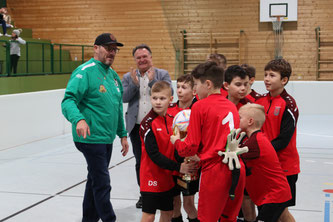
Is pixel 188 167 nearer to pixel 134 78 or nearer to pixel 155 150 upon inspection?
pixel 155 150

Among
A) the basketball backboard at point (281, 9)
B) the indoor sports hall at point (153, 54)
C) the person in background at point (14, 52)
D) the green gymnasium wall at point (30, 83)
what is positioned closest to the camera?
the indoor sports hall at point (153, 54)

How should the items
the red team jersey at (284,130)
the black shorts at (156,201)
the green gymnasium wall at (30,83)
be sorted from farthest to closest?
the green gymnasium wall at (30,83)
the red team jersey at (284,130)
the black shorts at (156,201)

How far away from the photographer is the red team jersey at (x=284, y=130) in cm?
318

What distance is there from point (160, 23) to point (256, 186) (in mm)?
14126

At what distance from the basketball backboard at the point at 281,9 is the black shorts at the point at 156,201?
43.2ft

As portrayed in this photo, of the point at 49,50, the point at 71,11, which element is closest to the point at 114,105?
the point at 49,50

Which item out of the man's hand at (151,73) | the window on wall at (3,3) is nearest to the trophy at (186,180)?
the man's hand at (151,73)

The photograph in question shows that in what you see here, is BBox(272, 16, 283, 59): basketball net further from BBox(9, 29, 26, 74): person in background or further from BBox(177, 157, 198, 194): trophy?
BBox(177, 157, 198, 194): trophy

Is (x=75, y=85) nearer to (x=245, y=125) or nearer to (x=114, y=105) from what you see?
(x=114, y=105)

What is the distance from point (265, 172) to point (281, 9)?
13.2 meters

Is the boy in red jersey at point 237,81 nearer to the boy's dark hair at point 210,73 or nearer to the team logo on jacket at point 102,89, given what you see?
the boy's dark hair at point 210,73

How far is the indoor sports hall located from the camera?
22.0ft

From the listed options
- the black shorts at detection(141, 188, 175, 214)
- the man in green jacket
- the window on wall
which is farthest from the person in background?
the black shorts at detection(141, 188, 175, 214)

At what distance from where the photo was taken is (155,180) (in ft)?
10.0
